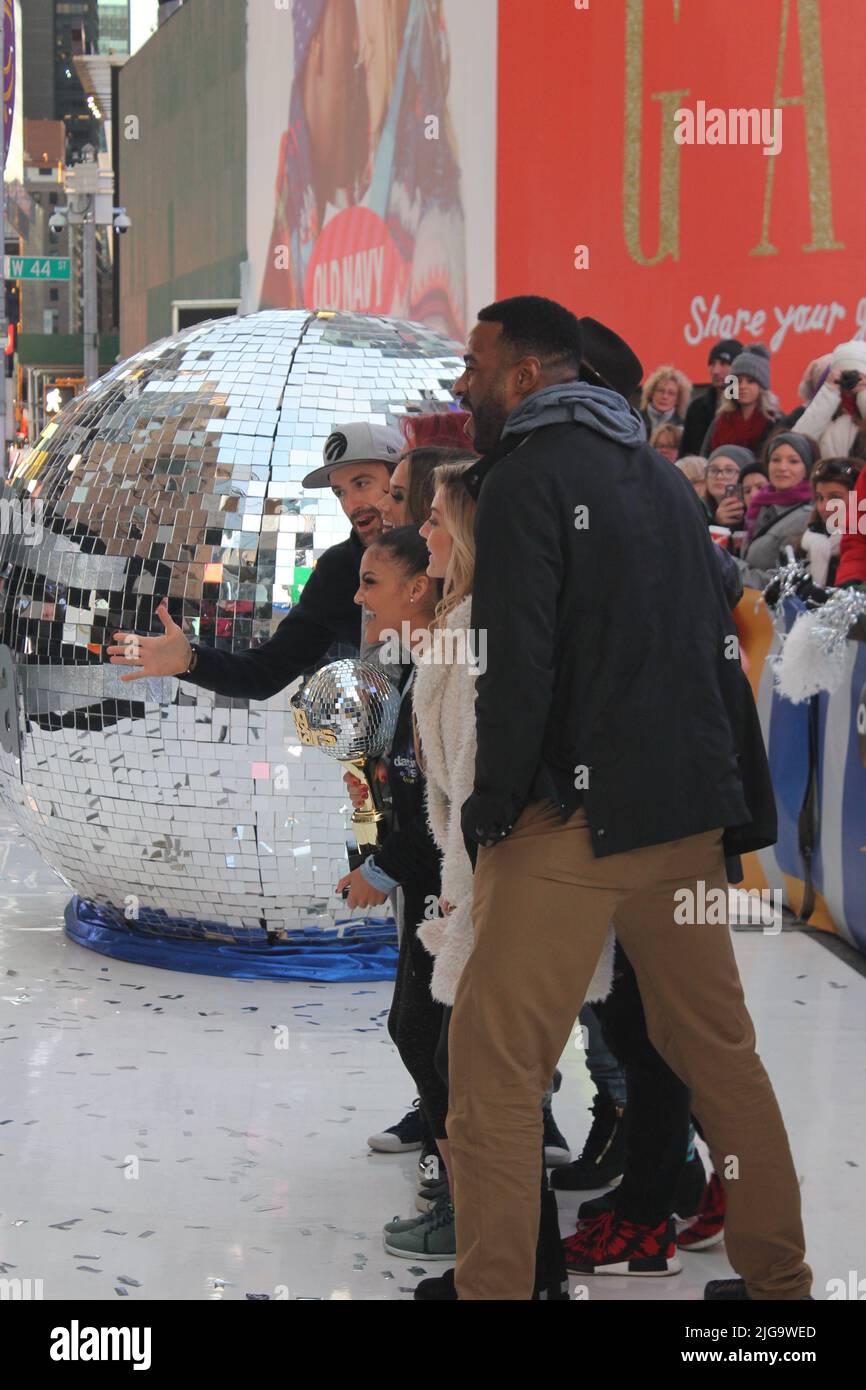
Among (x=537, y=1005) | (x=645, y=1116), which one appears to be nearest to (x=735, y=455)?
(x=645, y=1116)

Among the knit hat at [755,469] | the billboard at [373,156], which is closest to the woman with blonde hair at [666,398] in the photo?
the knit hat at [755,469]

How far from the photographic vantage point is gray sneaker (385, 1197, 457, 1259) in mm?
3344

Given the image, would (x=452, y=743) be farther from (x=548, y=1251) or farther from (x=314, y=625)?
(x=314, y=625)

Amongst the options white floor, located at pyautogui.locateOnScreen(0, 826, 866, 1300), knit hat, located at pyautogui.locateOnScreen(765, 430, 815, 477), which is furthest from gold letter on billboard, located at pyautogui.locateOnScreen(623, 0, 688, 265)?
white floor, located at pyautogui.locateOnScreen(0, 826, 866, 1300)

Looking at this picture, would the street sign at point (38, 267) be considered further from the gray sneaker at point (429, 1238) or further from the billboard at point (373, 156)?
the gray sneaker at point (429, 1238)

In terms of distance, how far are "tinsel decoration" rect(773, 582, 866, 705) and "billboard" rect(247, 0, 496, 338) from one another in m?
9.38

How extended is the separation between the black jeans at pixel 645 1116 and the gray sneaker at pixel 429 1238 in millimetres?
334

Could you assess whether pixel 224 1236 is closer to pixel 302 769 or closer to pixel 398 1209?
pixel 398 1209

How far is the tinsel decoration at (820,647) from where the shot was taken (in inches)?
218

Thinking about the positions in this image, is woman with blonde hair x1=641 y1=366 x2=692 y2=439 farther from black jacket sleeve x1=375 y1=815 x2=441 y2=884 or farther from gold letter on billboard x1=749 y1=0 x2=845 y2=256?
black jacket sleeve x1=375 y1=815 x2=441 y2=884

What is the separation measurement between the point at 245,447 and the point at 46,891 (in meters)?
2.33

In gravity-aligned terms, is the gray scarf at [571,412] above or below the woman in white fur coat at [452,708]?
above

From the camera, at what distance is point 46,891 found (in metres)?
6.46

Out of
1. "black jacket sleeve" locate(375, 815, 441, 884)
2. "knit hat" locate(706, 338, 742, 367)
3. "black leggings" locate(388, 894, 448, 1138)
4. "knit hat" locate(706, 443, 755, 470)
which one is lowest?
"black leggings" locate(388, 894, 448, 1138)
